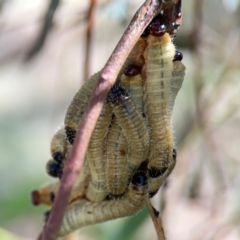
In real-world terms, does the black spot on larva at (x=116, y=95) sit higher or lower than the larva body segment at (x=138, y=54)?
lower

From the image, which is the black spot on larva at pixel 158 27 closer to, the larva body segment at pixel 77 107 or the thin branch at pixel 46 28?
the larva body segment at pixel 77 107

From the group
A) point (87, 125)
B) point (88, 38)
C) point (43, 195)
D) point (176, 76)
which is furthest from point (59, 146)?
point (88, 38)

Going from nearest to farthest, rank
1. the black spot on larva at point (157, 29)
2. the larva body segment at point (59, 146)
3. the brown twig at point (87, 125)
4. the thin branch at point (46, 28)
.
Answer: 1. the brown twig at point (87, 125)
2. the black spot on larva at point (157, 29)
3. the larva body segment at point (59, 146)
4. the thin branch at point (46, 28)

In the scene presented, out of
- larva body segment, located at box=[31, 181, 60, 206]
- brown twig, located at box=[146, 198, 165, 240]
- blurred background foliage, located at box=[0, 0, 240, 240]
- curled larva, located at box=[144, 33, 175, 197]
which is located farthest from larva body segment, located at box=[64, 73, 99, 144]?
blurred background foliage, located at box=[0, 0, 240, 240]

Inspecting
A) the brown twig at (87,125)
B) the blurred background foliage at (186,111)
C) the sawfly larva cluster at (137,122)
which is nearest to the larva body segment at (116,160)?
the sawfly larva cluster at (137,122)

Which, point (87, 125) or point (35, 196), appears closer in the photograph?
point (87, 125)

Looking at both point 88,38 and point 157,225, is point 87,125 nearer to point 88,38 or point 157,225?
point 157,225

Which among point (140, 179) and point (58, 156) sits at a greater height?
point (58, 156)
